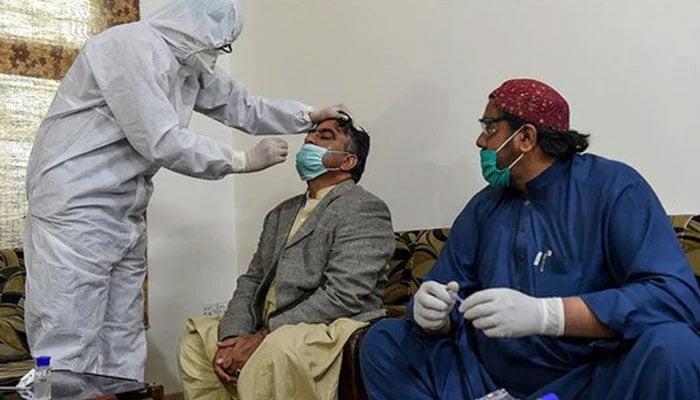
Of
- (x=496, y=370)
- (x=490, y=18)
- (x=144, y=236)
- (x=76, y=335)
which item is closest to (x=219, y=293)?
(x=144, y=236)

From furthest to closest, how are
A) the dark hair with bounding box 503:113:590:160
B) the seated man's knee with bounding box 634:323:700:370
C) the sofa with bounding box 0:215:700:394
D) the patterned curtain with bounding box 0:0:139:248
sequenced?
the patterned curtain with bounding box 0:0:139:248, the sofa with bounding box 0:215:700:394, the dark hair with bounding box 503:113:590:160, the seated man's knee with bounding box 634:323:700:370

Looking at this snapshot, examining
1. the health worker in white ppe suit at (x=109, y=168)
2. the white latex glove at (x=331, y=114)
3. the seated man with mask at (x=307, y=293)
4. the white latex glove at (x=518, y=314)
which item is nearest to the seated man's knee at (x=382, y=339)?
the seated man with mask at (x=307, y=293)

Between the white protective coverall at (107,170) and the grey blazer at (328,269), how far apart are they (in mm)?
323

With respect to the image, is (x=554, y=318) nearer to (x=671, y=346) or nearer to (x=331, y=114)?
(x=671, y=346)

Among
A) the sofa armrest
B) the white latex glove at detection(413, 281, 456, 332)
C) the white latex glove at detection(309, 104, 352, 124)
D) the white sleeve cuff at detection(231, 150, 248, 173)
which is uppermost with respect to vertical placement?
the white latex glove at detection(309, 104, 352, 124)

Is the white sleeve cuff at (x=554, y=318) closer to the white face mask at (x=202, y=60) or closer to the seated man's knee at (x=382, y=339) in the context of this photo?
the seated man's knee at (x=382, y=339)

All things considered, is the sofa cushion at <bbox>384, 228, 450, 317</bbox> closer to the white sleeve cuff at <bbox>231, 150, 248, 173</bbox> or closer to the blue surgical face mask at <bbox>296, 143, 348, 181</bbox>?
the blue surgical face mask at <bbox>296, 143, 348, 181</bbox>

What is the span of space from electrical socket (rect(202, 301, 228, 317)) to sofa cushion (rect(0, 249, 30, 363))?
3.03 feet

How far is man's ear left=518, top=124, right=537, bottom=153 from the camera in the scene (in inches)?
71.5

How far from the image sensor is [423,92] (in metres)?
2.86

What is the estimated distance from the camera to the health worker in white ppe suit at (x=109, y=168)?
6.91 ft

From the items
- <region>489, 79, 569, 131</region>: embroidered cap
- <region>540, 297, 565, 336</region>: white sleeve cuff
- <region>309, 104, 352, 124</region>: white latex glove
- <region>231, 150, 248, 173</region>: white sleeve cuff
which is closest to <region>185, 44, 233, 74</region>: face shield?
<region>231, 150, 248, 173</region>: white sleeve cuff

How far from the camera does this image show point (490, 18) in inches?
105

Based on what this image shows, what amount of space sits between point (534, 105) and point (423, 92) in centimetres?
107
